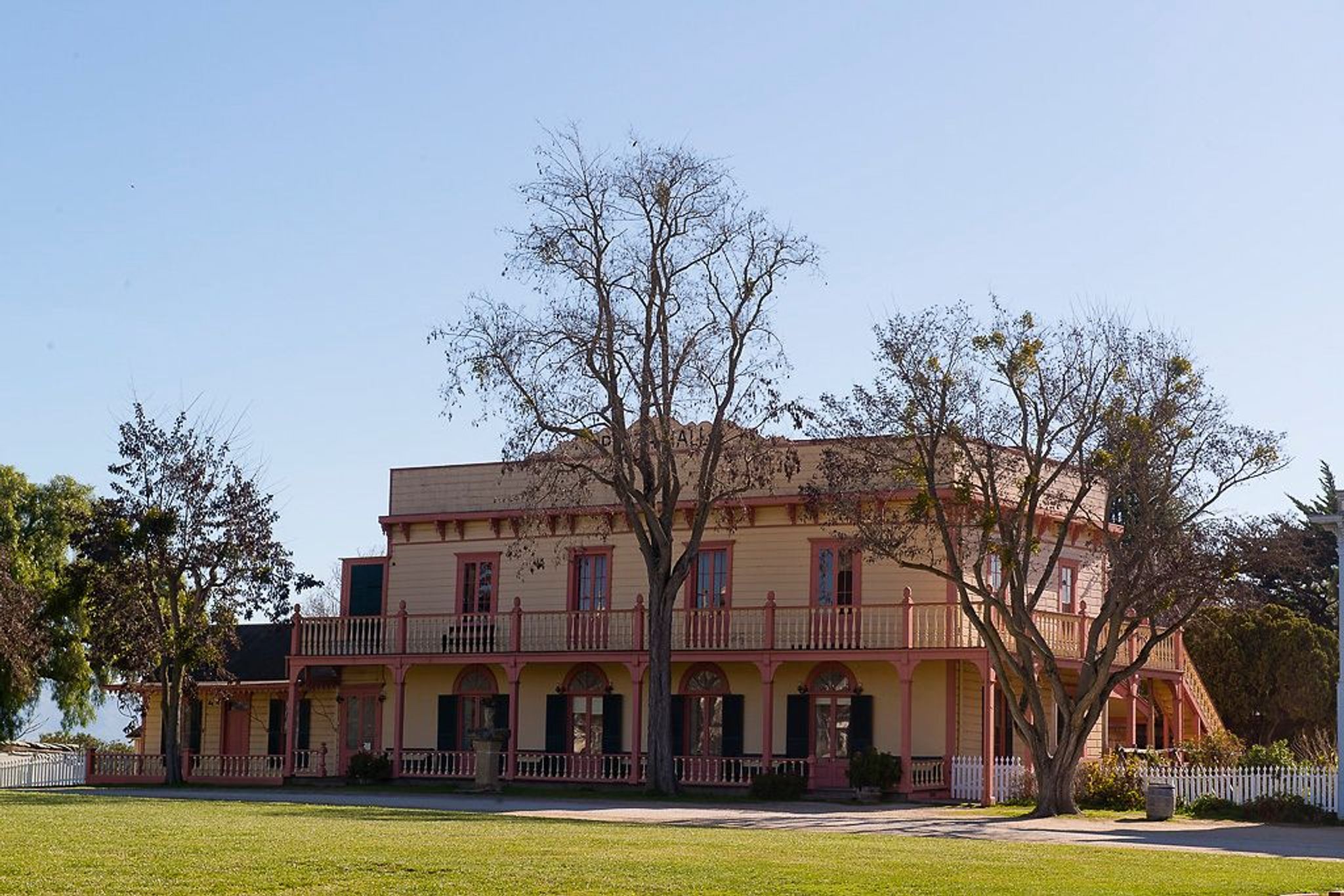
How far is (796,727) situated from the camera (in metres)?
39.9

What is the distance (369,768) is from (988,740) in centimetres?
1435

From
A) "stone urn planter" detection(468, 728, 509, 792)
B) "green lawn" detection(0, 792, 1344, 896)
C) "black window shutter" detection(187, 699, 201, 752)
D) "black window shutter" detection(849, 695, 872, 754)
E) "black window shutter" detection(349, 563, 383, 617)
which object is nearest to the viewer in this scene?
"green lawn" detection(0, 792, 1344, 896)

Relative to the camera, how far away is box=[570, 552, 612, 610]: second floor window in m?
43.1

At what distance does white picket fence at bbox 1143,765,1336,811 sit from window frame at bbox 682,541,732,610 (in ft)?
32.9

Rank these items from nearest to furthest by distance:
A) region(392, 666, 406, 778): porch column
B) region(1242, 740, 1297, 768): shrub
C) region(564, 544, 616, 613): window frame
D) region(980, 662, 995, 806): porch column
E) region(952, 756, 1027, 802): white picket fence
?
1. region(1242, 740, 1297, 768): shrub
2. region(980, 662, 995, 806): porch column
3. region(952, 756, 1027, 802): white picket fence
4. region(392, 666, 406, 778): porch column
5. region(564, 544, 616, 613): window frame

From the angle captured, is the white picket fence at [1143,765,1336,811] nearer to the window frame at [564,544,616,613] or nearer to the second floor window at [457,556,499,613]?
the window frame at [564,544,616,613]

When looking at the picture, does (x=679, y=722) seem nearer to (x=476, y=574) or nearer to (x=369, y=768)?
(x=476, y=574)

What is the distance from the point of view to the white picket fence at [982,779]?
35.5 meters

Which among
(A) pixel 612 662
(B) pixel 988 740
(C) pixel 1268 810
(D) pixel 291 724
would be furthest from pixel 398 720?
(C) pixel 1268 810

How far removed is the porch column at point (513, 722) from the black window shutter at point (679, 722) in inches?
131

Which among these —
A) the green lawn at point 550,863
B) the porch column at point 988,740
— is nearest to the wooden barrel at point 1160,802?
the porch column at point 988,740

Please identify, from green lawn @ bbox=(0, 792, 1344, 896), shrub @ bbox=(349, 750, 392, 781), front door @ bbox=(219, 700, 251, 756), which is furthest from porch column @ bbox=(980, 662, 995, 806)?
front door @ bbox=(219, 700, 251, 756)

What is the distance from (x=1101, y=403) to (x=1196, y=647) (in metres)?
19.7

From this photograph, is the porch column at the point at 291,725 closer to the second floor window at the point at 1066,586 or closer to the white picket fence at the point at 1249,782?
the second floor window at the point at 1066,586
